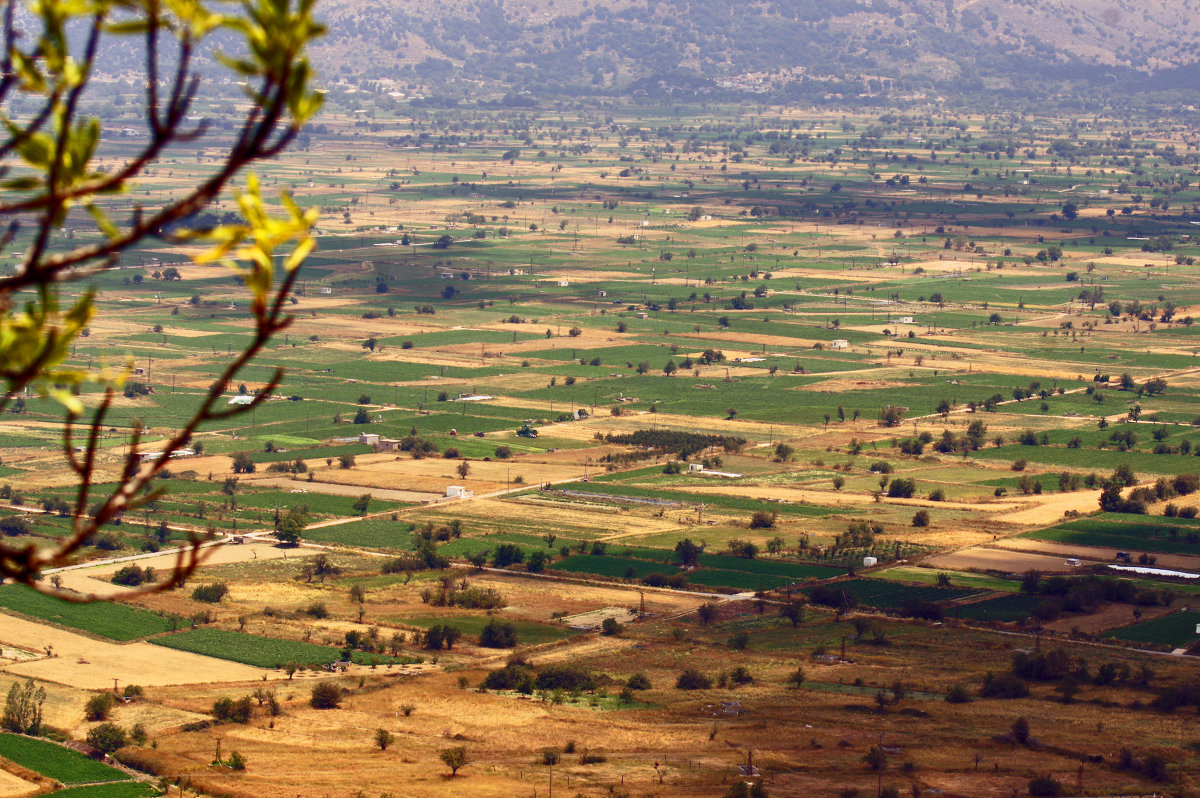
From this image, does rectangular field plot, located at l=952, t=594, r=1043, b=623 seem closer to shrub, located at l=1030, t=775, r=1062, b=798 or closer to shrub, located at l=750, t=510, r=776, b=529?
shrub, located at l=750, t=510, r=776, b=529

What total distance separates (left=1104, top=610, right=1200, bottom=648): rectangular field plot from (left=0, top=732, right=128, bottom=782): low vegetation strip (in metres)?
44.2

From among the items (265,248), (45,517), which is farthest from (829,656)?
(265,248)

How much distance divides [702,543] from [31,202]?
279 feet

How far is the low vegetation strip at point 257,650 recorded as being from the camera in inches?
2763

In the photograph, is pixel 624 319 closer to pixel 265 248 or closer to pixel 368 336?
pixel 368 336

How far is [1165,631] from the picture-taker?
7538cm

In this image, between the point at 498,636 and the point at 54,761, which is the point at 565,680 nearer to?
the point at 498,636

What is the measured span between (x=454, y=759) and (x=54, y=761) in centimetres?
1383

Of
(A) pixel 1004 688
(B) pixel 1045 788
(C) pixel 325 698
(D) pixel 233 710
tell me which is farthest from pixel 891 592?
(D) pixel 233 710

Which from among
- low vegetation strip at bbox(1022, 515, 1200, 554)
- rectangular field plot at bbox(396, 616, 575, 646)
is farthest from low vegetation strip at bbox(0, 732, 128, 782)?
low vegetation strip at bbox(1022, 515, 1200, 554)

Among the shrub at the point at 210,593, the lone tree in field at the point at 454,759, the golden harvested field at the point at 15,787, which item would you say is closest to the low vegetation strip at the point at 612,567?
the shrub at the point at 210,593

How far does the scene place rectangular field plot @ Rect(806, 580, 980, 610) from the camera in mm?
79938

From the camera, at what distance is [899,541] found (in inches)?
3595

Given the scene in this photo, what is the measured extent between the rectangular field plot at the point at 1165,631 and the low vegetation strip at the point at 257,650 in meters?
32.3
